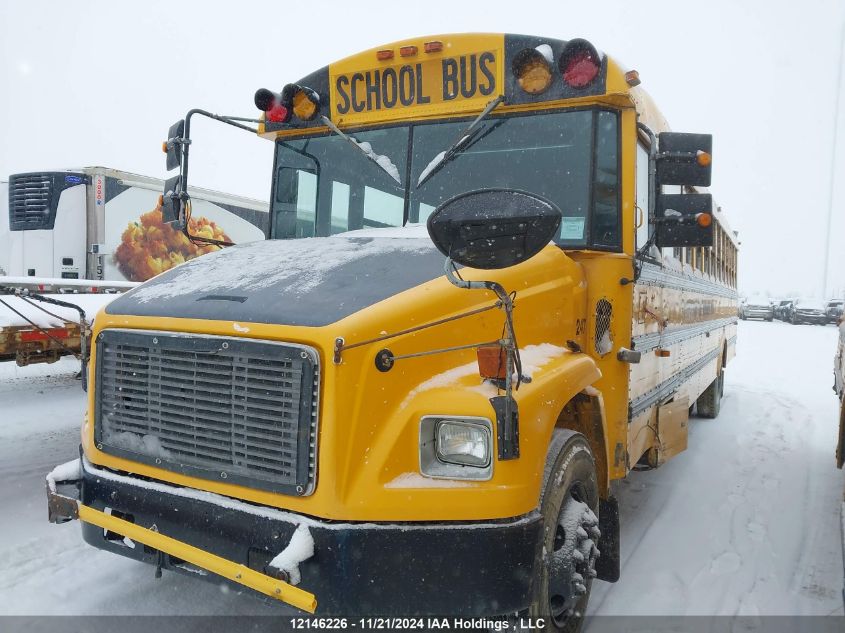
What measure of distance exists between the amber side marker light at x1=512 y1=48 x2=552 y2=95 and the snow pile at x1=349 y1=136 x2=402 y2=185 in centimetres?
77

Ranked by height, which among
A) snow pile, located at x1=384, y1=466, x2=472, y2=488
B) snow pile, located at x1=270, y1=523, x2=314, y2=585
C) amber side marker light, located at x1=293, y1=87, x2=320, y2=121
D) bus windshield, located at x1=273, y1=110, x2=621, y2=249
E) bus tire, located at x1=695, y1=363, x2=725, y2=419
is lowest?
bus tire, located at x1=695, y1=363, x2=725, y2=419

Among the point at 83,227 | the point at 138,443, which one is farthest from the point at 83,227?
the point at 138,443

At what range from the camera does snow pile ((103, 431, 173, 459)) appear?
239 centimetres

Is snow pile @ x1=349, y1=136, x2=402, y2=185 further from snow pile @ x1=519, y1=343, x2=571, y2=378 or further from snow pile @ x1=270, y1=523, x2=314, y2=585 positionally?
snow pile @ x1=270, y1=523, x2=314, y2=585

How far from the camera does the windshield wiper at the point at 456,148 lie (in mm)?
3146

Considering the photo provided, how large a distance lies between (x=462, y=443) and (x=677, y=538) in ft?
8.14

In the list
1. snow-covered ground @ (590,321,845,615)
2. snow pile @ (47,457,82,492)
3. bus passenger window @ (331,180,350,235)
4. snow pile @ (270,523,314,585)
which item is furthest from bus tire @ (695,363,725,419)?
snow pile @ (47,457,82,492)

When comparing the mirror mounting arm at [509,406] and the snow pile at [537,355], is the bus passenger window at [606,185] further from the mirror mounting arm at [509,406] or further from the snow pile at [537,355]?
the mirror mounting arm at [509,406]

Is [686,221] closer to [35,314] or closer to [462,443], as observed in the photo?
[462,443]

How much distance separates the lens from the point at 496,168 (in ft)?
10.5

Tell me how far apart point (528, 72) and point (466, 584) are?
2.29 meters

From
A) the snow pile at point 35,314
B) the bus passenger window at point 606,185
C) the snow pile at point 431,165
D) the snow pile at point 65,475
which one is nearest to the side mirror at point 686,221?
the bus passenger window at point 606,185

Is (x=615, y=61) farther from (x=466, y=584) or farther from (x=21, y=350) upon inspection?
(x=21, y=350)

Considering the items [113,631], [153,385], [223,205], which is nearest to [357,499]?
[153,385]
